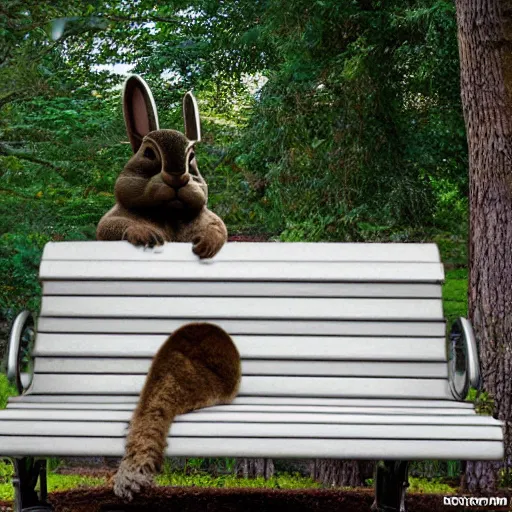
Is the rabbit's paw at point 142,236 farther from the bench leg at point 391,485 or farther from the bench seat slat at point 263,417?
the bench leg at point 391,485

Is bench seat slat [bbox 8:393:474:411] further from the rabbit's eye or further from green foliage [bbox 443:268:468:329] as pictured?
green foliage [bbox 443:268:468:329]

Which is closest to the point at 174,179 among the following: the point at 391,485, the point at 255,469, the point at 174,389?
the point at 174,389

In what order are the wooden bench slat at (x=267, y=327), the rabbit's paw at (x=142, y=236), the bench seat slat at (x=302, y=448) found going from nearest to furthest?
the bench seat slat at (x=302, y=448), the wooden bench slat at (x=267, y=327), the rabbit's paw at (x=142, y=236)

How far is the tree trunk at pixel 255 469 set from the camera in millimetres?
6719

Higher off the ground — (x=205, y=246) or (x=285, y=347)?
(x=205, y=246)

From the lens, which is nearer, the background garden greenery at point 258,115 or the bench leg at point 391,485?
the bench leg at point 391,485

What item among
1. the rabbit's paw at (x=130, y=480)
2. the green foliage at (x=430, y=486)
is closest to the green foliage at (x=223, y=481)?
the green foliage at (x=430, y=486)

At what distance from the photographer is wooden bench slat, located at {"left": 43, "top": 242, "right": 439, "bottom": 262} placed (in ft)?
12.2

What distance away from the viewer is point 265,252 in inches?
148

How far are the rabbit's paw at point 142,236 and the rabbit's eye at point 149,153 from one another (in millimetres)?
309

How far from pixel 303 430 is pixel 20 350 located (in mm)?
1254

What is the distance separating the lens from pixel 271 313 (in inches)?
144

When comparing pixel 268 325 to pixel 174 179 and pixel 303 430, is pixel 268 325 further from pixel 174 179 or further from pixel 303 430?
pixel 303 430

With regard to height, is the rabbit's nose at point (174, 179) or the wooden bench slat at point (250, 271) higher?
the rabbit's nose at point (174, 179)
